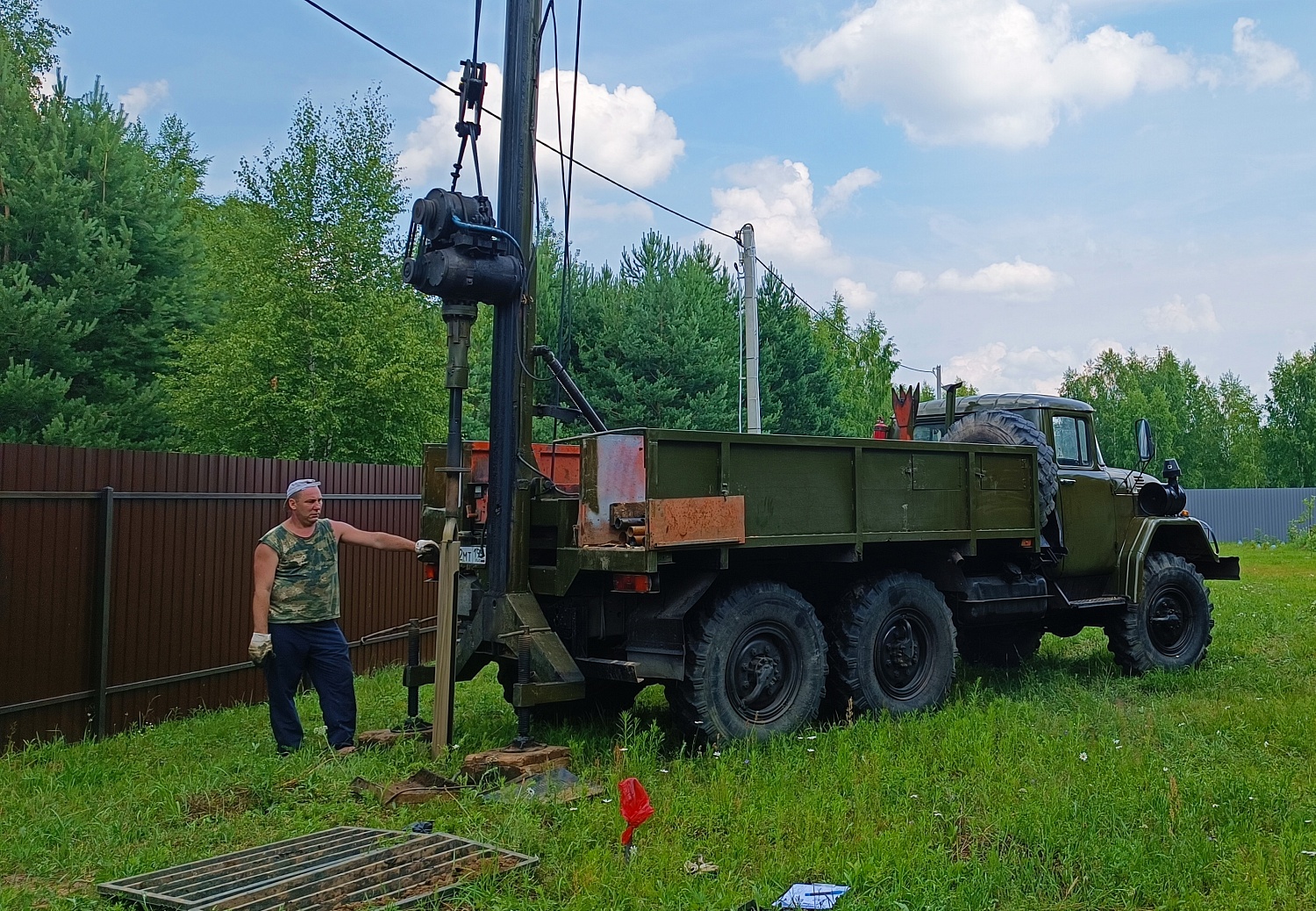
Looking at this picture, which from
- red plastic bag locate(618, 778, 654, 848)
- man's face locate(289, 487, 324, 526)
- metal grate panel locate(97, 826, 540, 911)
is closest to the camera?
metal grate panel locate(97, 826, 540, 911)

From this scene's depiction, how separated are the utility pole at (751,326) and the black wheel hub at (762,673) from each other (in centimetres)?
987

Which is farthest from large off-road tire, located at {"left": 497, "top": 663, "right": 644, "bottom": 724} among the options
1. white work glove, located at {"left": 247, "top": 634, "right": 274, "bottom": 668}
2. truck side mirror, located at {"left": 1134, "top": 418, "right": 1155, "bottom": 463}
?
truck side mirror, located at {"left": 1134, "top": 418, "right": 1155, "bottom": 463}

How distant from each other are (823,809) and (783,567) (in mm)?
2231

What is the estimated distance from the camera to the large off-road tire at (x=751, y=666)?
20.4ft

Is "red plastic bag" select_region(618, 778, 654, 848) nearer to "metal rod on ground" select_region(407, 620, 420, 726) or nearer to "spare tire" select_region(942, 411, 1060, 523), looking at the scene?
"metal rod on ground" select_region(407, 620, 420, 726)

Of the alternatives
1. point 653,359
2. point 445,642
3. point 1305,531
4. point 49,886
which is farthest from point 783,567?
point 1305,531

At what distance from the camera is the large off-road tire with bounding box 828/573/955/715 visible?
712 cm

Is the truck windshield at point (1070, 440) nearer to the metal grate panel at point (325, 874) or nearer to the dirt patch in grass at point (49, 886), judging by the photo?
the metal grate panel at point (325, 874)

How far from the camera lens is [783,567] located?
718 centimetres

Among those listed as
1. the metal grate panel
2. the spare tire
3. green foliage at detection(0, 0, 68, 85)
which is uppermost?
green foliage at detection(0, 0, 68, 85)

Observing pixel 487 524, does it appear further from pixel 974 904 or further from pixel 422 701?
pixel 974 904

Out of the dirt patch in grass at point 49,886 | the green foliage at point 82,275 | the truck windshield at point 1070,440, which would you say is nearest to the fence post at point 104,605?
the dirt patch in grass at point 49,886

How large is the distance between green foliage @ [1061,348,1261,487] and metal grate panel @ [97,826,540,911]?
60.2 meters

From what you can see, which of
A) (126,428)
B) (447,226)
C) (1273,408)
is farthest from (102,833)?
(1273,408)
